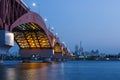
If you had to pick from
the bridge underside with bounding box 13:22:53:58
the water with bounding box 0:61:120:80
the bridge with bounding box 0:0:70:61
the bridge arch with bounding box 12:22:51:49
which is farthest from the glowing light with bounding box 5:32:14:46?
the bridge underside with bounding box 13:22:53:58

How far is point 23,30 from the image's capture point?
388 feet

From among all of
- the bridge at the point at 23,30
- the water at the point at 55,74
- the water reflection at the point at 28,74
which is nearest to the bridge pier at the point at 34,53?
the bridge at the point at 23,30

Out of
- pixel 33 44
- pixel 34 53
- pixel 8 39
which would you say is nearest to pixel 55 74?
pixel 8 39

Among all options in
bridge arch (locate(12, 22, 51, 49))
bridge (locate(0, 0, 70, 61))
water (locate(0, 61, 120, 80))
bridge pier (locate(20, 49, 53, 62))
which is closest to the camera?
water (locate(0, 61, 120, 80))

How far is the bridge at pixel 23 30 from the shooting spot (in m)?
69.3

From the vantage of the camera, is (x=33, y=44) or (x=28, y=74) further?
(x=33, y=44)

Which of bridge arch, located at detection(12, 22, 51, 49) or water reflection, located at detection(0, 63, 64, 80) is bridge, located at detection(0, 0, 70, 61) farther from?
water reflection, located at detection(0, 63, 64, 80)

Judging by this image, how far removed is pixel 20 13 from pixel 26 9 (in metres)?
5.20

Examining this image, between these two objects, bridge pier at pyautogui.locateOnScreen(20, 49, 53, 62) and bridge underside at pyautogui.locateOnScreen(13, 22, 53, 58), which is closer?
bridge underside at pyautogui.locateOnScreen(13, 22, 53, 58)

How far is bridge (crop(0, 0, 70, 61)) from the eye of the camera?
69.3 m

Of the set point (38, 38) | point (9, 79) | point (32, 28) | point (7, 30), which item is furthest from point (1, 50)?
point (38, 38)

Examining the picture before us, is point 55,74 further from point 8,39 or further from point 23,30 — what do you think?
point 23,30

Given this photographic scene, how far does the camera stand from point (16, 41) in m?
138

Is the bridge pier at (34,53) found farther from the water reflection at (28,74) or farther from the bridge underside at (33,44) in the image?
the water reflection at (28,74)
